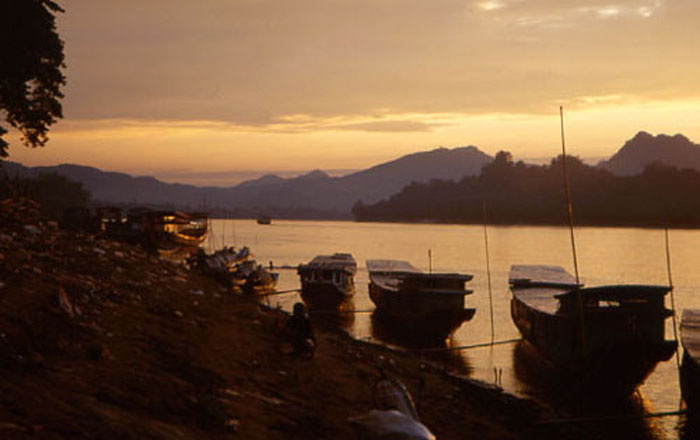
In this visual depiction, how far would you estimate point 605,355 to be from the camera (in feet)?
75.9

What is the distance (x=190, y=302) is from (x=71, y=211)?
41.8 metres

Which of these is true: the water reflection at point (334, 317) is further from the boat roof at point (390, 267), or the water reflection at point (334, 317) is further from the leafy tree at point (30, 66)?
the leafy tree at point (30, 66)

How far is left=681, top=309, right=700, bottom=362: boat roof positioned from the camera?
2124 centimetres

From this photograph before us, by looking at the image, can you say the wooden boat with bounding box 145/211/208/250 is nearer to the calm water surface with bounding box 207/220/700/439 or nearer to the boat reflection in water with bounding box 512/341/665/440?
the calm water surface with bounding box 207/220/700/439

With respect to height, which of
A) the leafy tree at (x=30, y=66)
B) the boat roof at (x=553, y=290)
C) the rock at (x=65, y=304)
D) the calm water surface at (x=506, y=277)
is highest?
the leafy tree at (x=30, y=66)

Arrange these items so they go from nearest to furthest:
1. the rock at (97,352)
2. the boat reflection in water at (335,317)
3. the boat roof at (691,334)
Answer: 1. the rock at (97,352)
2. the boat roof at (691,334)
3. the boat reflection in water at (335,317)

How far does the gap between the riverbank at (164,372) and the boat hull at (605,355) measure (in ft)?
15.8

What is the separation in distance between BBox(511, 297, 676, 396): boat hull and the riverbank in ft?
15.8

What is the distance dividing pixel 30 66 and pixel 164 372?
19.3 metres

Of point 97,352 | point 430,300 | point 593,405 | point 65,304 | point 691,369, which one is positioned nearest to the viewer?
point 97,352

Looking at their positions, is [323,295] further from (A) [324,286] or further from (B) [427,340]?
(B) [427,340]

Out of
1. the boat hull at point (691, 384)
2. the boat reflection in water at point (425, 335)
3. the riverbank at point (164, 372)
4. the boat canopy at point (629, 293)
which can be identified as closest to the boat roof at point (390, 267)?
the boat reflection in water at point (425, 335)

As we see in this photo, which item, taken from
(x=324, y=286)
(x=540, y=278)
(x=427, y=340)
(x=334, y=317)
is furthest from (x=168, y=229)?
(x=540, y=278)

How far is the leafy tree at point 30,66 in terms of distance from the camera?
2483 centimetres
